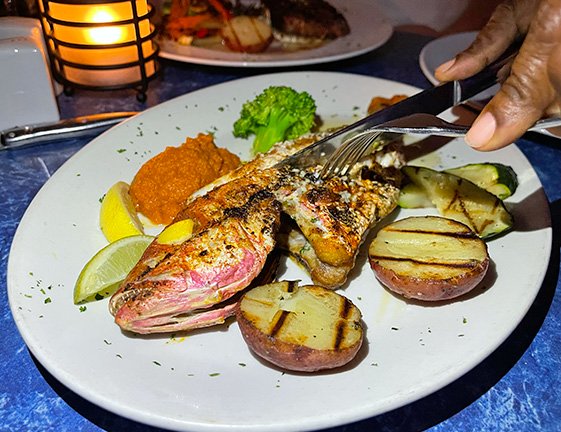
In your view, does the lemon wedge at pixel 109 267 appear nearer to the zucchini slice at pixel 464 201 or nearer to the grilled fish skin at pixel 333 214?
the grilled fish skin at pixel 333 214

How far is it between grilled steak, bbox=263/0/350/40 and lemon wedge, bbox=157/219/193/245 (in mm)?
2406

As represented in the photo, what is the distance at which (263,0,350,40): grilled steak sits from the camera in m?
4.17

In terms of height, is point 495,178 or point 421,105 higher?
point 421,105

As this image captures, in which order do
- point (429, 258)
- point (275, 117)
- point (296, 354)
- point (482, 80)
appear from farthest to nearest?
point (275, 117) < point (482, 80) < point (429, 258) < point (296, 354)

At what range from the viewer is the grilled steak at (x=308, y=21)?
417 cm

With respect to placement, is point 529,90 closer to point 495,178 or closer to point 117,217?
point 495,178

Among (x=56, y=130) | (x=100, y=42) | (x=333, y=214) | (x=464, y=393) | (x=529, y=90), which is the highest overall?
(x=529, y=90)

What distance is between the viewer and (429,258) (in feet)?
7.05

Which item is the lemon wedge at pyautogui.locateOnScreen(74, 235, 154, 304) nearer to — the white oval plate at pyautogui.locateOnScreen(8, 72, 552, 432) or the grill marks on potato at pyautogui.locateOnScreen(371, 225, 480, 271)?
the white oval plate at pyautogui.locateOnScreen(8, 72, 552, 432)

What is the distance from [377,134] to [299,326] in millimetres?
902

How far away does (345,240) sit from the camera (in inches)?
87.2

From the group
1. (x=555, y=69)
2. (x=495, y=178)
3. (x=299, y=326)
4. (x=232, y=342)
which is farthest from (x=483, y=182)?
(x=232, y=342)

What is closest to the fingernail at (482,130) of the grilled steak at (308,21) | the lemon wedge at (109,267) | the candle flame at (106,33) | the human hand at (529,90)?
the human hand at (529,90)

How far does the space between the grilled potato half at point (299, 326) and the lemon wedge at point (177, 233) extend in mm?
327
